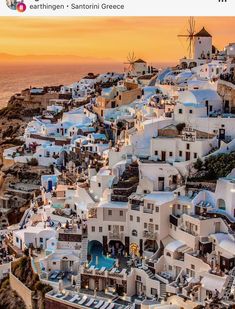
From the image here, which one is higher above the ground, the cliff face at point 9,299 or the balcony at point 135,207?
the balcony at point 135,207

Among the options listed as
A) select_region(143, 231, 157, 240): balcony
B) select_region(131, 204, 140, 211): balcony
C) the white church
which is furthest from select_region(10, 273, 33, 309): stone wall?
the white church

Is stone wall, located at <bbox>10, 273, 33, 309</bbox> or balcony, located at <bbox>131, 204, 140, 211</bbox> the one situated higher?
balcony, located at <bbox>131, 204, 140, 211</bbox>

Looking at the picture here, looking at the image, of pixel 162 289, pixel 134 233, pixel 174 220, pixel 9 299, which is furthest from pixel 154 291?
pixel 9 299

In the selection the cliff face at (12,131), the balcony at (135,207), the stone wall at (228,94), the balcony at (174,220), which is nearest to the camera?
the balcony at (174,220)

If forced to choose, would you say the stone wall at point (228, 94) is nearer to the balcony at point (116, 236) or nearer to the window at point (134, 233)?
the window at point (134, 233)

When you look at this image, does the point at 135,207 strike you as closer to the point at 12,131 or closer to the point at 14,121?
the point at 12,131

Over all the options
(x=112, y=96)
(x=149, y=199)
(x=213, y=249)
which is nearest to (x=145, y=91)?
(x=112, y=96)

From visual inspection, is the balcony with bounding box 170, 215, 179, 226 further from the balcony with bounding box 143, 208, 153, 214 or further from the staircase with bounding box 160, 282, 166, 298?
the staircase with bounding box 160, 282, 166, 298
